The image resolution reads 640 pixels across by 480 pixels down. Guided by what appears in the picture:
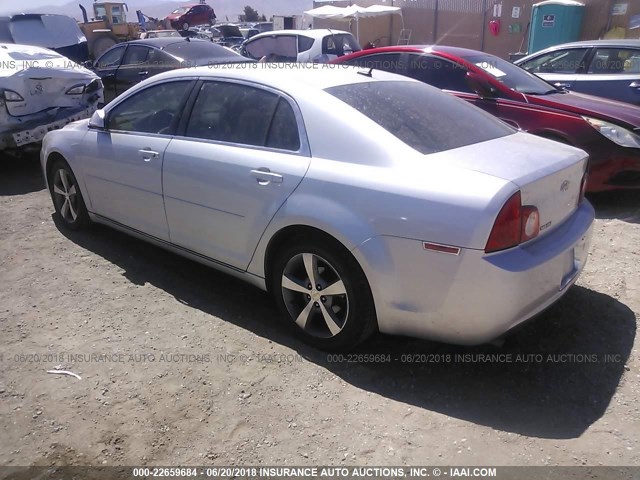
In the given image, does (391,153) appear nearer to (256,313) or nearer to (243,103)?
(243,103)

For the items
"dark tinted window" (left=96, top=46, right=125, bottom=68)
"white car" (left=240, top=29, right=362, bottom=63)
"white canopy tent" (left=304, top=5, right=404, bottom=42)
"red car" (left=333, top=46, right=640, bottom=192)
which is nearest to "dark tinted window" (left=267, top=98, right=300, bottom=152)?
"red car" (left=333, top=46, right=640, bottom=192)

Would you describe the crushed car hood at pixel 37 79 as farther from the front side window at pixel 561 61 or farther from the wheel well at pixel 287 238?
the front side window at pixel 561 61

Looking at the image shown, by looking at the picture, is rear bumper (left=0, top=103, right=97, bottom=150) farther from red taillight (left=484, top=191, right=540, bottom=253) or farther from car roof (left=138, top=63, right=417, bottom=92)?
red taillight (left=484, top=191, right=540, bottom=253)

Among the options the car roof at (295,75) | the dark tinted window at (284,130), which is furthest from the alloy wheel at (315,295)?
the car roof at (295,75)

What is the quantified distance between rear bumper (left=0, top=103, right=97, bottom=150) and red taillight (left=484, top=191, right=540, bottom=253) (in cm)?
565

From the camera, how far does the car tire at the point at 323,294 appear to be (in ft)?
9.15

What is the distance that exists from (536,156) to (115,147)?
2.90m

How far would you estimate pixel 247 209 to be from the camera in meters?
3.13

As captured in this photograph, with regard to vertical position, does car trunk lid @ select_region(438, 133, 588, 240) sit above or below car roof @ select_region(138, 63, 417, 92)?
below

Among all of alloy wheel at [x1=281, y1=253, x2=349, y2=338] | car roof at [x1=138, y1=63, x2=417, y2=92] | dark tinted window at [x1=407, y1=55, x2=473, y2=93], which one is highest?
car roof at [x1=138, y1=63, x2=417, y2=92]

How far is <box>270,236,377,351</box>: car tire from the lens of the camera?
2.79 m

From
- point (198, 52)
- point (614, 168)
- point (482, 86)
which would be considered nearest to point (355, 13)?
point (198, 52)

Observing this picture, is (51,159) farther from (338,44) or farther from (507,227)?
(338,44)

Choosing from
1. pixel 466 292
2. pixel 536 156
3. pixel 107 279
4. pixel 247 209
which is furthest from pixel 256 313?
pixel 536 156
